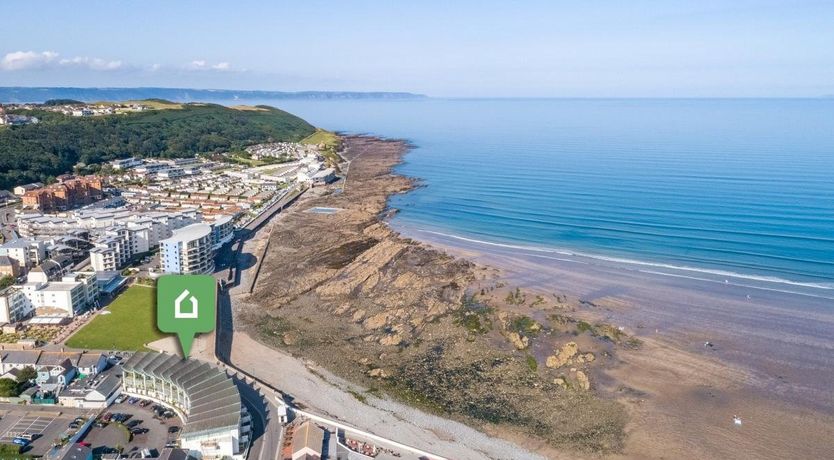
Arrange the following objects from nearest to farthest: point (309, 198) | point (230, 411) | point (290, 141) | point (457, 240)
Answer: point (230, 411)
point (457, 240)
point (309, 198)
point (290, 141)

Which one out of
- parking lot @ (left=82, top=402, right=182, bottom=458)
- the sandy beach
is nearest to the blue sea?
the sandy beach

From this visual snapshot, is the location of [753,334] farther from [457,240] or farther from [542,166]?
[542,166]

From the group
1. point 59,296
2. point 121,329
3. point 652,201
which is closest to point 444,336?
point 121,329

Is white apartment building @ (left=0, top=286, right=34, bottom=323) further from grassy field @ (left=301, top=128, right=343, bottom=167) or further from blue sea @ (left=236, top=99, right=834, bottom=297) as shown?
grassy field @ (left=301, top=128, right=343, bottom=167)

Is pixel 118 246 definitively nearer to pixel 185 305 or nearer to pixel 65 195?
pixel 65 195

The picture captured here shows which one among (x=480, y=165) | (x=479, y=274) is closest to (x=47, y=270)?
(x=479, y=274)

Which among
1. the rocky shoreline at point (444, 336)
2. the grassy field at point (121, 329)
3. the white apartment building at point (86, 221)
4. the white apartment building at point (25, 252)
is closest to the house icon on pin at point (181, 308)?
the rocky shoreline at point (444, 336)
